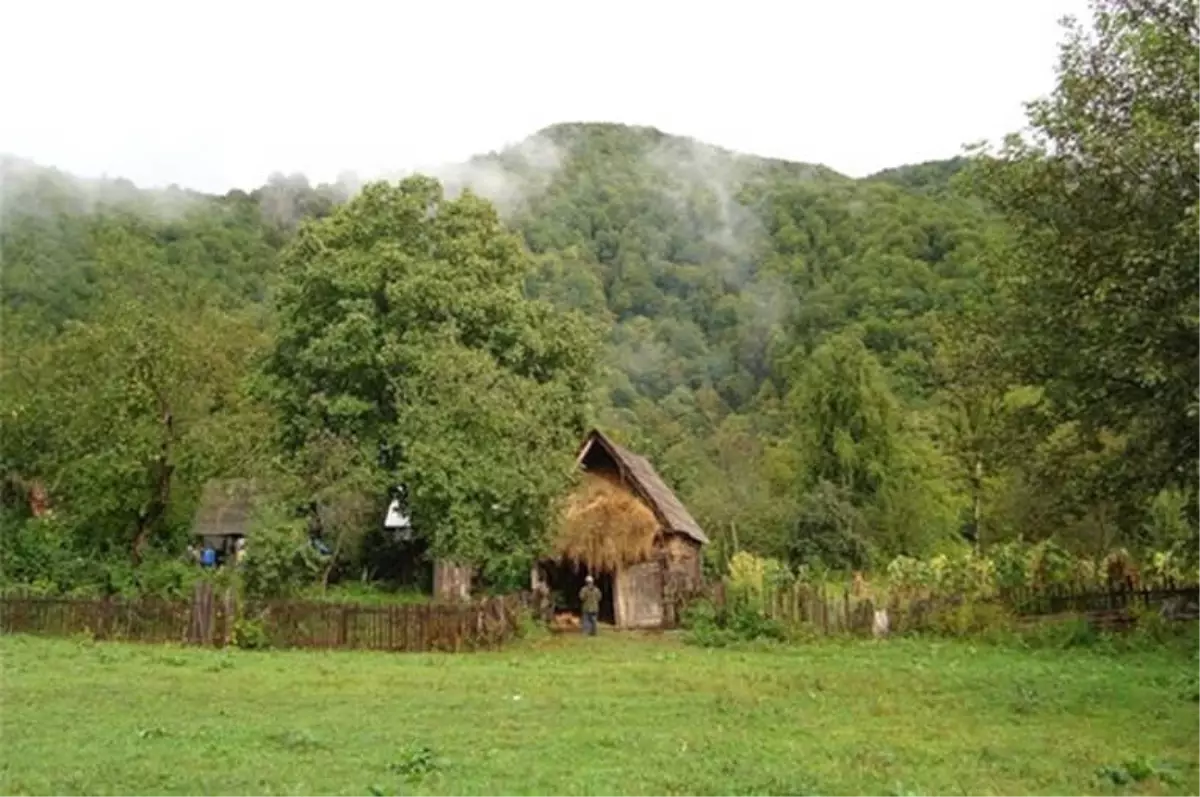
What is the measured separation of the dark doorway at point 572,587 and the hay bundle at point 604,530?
1420 mm

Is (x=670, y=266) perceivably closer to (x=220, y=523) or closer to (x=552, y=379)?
(x=220, y=523)

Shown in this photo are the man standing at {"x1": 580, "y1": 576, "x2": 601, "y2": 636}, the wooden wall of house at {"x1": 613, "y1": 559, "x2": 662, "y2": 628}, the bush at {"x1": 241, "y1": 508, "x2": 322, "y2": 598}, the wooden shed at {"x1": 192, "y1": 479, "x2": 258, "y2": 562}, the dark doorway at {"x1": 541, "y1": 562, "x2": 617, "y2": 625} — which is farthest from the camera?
the wooden shed at {"x1": 192, "y1": 479, "x2": 258, "y2": 562}

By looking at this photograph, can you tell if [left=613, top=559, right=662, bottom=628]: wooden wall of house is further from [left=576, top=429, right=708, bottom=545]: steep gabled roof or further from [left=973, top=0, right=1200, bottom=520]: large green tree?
[left=973, top=0, right=1200, bottom=520]: large green tree

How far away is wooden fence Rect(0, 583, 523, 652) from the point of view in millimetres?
28656

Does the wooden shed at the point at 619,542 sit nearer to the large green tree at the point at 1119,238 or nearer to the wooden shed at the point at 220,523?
the large green tree at the point at 1119,238

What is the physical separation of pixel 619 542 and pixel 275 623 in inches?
520

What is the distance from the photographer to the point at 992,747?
1421 centimetres

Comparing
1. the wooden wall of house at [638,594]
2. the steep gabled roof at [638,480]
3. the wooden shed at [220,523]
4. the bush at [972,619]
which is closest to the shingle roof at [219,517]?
the wooden shed at [220,523]

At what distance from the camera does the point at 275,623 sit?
28.8m

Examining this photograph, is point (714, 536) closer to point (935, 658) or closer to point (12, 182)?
point (935, 658)

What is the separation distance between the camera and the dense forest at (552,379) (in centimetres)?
1870

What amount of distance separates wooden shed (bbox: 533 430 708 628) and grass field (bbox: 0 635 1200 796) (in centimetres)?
1184

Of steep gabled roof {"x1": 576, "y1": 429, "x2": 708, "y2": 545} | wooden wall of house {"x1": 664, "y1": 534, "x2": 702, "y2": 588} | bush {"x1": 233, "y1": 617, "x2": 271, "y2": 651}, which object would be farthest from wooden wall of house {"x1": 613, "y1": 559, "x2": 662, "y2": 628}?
bush {"x1": 233, "y1": 617, "x2": 271, "y2": 651}

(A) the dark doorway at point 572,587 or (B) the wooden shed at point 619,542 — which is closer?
(B) the wooden shed at point 619,542
